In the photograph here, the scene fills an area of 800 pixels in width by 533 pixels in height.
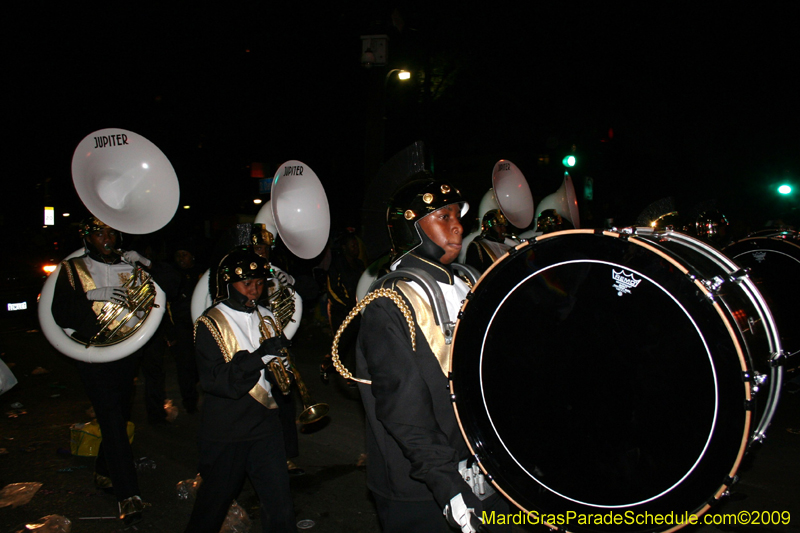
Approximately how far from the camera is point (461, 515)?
1.71 m

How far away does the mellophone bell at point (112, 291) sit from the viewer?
3846 millimetres

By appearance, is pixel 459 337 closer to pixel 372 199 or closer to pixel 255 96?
pixel 372 199

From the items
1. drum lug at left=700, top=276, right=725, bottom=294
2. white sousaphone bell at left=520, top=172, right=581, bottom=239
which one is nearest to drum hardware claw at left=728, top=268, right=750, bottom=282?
drum lug at left=700, top=276, right=725, bottom=294

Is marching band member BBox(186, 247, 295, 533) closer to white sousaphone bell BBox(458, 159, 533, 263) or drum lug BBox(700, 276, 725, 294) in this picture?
drum lug BBox(700, 276, 725, 294)

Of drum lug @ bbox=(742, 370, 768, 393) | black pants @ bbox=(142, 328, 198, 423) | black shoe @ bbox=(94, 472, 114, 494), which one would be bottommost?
black shoe @ bbox=(94, 472, 114, 494)

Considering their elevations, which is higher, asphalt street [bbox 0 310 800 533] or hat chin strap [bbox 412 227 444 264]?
hat chin strap [bbox 412 227 444 264]

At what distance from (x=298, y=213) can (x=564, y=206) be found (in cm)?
464

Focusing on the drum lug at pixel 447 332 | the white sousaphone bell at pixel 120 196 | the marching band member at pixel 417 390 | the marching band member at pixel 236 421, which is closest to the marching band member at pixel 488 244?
the marching band member at pixel 236 421

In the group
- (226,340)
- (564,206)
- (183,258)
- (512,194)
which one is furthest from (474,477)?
(564,206)

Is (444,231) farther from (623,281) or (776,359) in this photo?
(776,359)

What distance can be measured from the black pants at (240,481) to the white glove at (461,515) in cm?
Result: 160

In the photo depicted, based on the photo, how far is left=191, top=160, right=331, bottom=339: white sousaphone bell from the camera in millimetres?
4426

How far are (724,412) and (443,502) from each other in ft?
3.02

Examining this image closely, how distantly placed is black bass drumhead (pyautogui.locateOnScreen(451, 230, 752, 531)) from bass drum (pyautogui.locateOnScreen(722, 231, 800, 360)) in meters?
3.79
